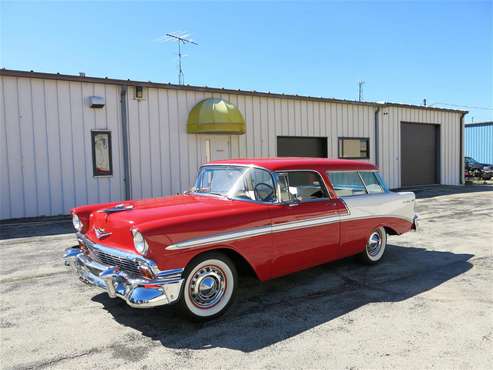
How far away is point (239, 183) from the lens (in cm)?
473

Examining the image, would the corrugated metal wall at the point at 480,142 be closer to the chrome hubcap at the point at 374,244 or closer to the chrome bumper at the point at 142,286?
the chrome hubcap at the point at 374,244

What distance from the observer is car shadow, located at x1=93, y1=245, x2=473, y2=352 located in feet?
12.1

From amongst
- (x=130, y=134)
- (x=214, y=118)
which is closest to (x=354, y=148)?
(x=214, y=118)

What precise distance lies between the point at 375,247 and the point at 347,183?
1.13 m

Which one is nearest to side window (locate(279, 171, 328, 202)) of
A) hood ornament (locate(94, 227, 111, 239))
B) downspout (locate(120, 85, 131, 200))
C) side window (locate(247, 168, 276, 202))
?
side window (locate(247, 168, 276, 202))

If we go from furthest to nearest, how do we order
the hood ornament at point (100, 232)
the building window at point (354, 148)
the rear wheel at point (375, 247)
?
the building window at point (354, 148)
the rear wheel at point (375, 247)
the hood ornament at point (100, 232)

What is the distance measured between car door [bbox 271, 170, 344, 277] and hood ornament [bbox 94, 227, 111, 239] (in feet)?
5.44

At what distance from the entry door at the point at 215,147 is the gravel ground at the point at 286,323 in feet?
23.5

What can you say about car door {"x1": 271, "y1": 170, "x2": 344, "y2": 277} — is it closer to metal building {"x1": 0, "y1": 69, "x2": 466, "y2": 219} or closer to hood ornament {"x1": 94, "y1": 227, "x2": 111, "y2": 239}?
hood ornament {"x1": 94, "y1": 227, "x2": 111, "y2": 239}

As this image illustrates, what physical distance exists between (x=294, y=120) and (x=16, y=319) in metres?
12.1

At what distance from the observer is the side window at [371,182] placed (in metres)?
5.92

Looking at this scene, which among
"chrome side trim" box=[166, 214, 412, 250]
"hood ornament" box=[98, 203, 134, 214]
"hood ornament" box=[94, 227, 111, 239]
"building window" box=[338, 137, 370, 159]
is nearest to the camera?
"chrome side trim" box=[166, 214, 412, 250]

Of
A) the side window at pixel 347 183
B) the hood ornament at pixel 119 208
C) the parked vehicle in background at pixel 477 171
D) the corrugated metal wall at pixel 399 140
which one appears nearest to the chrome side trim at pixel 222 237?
the hood ornament at pixel 119 208

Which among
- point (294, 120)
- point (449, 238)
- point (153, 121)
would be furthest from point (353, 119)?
point (449, 238)
